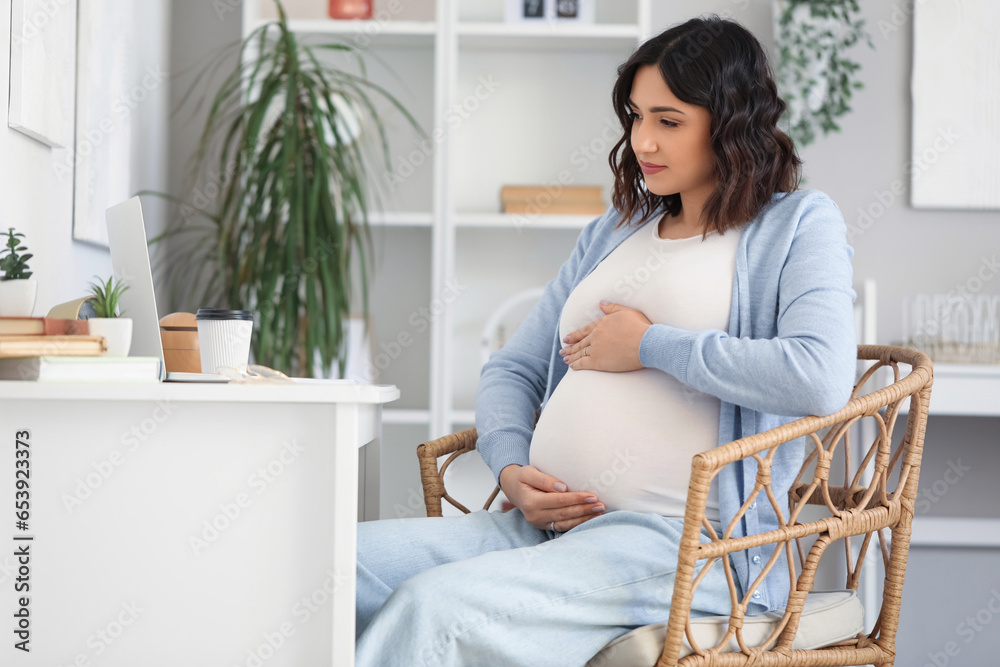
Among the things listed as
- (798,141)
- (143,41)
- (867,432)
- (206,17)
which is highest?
(206,17)

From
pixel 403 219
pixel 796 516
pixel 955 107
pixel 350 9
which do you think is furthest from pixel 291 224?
pixel 955 107

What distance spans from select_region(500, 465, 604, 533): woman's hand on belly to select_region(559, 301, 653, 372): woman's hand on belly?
167 mm

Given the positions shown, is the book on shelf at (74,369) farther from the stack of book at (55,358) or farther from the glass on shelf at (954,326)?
the glass on shelf at (954,326)

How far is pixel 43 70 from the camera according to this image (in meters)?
1.50

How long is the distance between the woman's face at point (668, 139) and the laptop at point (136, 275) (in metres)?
0.67

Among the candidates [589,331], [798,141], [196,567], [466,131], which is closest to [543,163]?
[466,131]

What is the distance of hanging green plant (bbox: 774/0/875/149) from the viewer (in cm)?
248

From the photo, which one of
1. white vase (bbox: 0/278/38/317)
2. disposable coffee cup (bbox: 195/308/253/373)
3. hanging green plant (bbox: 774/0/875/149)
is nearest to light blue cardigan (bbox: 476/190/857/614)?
disposable coffee cup (bbox: 195/308/253/373)

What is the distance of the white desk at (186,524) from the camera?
2.74 ft

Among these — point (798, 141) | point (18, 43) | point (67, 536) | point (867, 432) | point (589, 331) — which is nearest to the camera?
point (67, 536)

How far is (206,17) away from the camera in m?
2.60

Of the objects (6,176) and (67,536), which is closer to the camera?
(67,536)

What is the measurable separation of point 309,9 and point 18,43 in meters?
1.35

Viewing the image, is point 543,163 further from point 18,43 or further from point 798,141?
point 18,43
